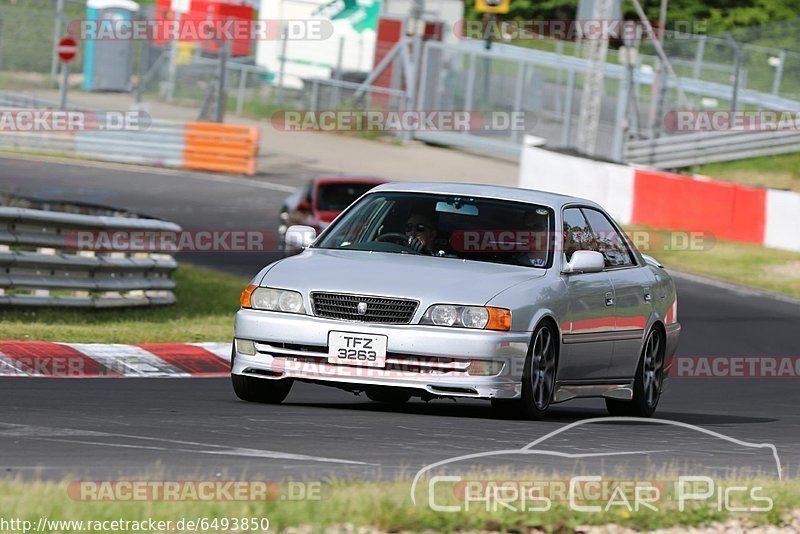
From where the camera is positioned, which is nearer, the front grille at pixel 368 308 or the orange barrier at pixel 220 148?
the front grille at pixel 368 308

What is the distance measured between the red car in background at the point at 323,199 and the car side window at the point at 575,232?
11.6m

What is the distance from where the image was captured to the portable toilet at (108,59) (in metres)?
48.2

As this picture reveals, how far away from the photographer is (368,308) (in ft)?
29.9

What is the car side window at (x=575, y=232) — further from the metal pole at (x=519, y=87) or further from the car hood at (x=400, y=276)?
the metal pole at (x=519, y=87)

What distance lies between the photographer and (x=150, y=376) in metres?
11.9

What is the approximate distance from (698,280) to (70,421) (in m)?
17.1

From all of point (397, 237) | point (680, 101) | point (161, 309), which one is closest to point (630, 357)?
point (397, 237)

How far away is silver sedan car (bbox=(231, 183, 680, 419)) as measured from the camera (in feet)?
29.6

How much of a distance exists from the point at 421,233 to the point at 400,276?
0.83 m

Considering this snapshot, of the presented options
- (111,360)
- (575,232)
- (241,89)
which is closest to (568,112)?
(241,89)

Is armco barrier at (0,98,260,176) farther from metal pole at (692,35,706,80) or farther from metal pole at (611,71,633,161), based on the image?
metal pole at (692,35,706,80)

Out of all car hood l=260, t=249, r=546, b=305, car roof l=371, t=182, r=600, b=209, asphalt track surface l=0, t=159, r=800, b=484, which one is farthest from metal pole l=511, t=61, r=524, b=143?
car hood l=260, t=249, r=546, b=305

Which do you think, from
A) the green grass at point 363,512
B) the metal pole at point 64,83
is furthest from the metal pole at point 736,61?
the green grass at point 363,512

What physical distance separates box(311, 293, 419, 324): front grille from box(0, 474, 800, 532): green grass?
2856 mm
